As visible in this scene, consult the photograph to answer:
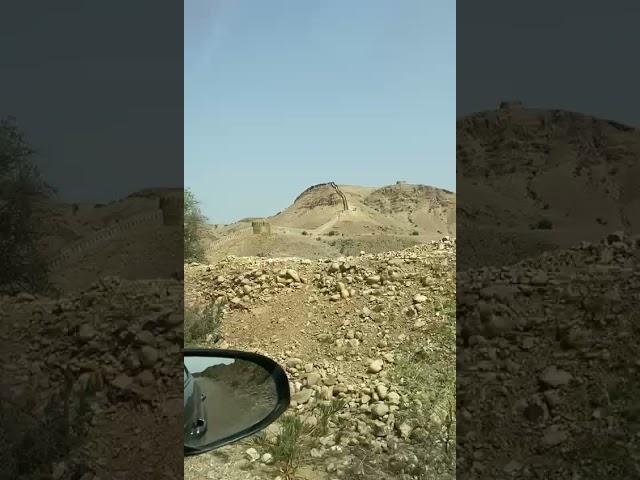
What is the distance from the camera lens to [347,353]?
5070 millimetres

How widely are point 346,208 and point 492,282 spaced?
35.9 metres

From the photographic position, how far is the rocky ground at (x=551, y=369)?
11.2ft

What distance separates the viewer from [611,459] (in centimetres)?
326

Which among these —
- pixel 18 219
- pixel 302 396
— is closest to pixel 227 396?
pixel 302 396

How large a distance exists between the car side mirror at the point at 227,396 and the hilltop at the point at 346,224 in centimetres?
1662

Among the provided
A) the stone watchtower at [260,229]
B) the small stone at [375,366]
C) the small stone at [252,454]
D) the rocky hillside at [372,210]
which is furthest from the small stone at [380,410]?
the rocky hillside at [372,210]

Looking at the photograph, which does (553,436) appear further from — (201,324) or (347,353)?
(201,324)

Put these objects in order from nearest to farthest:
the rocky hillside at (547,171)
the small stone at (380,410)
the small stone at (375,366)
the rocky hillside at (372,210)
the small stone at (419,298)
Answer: the small stone at (380,410) → the small stone at (375,366) → the small stone at (419,298) → the rocky hillside at (547,171) → the rocky hillside at (372,210)

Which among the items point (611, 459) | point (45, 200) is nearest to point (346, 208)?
point (45, 200)

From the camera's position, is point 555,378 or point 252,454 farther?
point 555,378

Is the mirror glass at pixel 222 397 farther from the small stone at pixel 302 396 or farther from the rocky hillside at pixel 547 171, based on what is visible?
the rocky hillside at pixel 547 171

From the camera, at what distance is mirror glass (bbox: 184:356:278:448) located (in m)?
1.86

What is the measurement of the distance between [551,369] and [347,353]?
1.74m

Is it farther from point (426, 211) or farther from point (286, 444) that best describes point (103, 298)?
point (426, 211)
